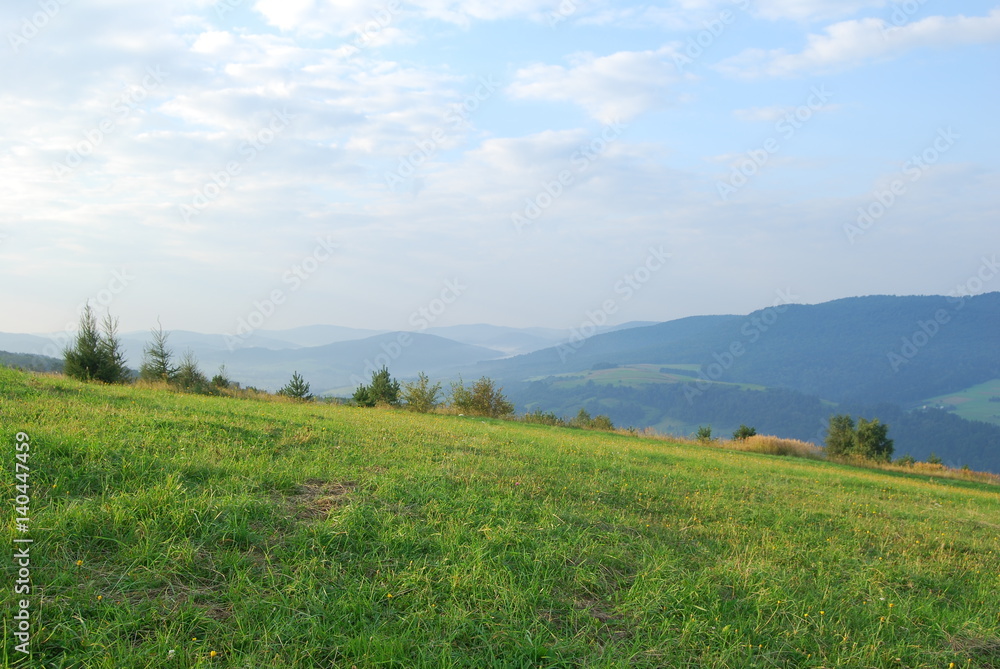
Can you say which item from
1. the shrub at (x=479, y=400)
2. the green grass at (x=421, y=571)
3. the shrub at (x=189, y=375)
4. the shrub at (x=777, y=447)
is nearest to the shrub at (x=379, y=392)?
the shrub at (x=479, y=400)

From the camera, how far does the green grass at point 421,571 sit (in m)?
3.95

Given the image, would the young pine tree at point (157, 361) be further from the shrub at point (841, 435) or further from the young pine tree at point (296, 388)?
the shrub at point (841, 435)

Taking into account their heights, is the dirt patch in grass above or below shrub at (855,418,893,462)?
above

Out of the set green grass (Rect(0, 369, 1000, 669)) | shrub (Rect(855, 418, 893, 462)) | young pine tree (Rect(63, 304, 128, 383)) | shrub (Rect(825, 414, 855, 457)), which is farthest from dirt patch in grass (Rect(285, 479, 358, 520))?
shrub (Rect(855, 418, 893, 462))

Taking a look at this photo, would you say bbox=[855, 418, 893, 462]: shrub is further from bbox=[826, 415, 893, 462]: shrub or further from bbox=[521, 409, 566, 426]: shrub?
bbox=[521, 409, 566, 426]: shrub

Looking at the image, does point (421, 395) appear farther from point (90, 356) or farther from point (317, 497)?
point (317, 497)

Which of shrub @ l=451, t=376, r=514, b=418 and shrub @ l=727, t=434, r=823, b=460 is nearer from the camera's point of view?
shrub @ l=727, t=434, r=823, b=460

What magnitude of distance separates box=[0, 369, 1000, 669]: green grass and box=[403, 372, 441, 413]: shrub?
22.5 meters

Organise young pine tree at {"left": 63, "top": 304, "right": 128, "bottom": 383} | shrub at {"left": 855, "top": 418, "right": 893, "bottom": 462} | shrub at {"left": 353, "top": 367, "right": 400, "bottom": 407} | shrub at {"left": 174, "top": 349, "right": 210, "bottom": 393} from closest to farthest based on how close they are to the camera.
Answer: young pine tree at {"left": 63, "top": 304, "right": 128, "bottom": 383}, shrub at {"left": 174, "top": 349, "right": 210, "bottom": 393}, shrub at {"left": 353, "top": 367, "right": 400, "bottom": 407}, shrub at {"left": 855, "top": 418, "right": 893, "bottom": 462}

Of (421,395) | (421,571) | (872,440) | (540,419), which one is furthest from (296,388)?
(872,440)

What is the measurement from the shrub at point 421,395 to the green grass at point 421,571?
22.5m

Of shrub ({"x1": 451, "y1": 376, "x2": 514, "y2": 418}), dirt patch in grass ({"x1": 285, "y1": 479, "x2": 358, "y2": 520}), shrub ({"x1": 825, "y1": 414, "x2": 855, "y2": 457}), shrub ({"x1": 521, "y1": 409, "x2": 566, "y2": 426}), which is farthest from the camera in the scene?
shrub ({"x1": 825, "y1": 414, "x2": 855, "y2": 457})

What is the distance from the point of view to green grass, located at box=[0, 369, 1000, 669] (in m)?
3.95

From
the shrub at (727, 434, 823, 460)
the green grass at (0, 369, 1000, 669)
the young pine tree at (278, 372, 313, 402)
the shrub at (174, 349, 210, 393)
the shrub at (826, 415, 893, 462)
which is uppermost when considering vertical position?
A: the shrub at (174, 349, 210, 393)
